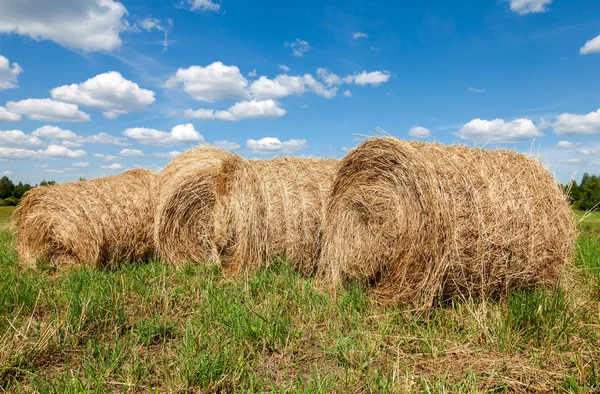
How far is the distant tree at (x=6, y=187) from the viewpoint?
45.2 m

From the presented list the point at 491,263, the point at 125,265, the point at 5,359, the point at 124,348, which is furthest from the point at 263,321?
the point at 125,265

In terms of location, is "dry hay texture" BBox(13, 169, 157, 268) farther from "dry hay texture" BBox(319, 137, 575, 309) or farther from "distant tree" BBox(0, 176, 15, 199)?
"distant tree" BBox(0, 176, 15, 199)

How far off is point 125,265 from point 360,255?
176 inches

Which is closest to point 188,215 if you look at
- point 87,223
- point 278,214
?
point 87,223

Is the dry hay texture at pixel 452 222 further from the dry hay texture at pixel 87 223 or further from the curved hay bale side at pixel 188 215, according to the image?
the dry hay texture at pixel 87 223

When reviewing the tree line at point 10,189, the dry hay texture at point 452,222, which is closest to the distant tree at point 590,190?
the dry hay texture at point 452,222

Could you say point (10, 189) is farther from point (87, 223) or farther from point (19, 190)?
point (87, 223)

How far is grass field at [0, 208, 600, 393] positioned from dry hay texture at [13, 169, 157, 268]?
188 cm

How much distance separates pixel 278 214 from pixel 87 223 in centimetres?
346

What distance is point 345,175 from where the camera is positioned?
6.23 m

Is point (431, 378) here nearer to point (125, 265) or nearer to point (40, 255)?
point (125, 265)

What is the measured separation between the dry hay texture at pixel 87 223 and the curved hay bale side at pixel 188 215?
51 cm

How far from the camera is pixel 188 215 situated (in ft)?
26.5

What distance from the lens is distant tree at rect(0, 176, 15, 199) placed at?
45228 millimetres
